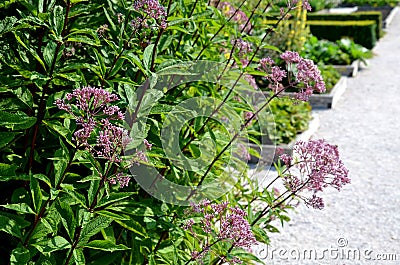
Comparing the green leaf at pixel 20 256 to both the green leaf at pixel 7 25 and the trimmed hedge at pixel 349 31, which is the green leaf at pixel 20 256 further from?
the trimmed hedge at pixel 349 31

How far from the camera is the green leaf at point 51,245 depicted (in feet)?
6.05

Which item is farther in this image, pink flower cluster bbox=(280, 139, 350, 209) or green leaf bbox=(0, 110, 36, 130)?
pink flower cluster bbox=(280, 139, 350, 209)

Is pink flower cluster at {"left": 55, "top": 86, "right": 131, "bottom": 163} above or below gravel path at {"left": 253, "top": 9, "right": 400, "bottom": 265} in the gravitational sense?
above

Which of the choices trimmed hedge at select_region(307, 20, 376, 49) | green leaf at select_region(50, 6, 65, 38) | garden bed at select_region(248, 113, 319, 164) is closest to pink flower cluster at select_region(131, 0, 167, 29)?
green leaf at select_region(50, 6, 65, 38)

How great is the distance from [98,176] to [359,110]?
6672 millimetres

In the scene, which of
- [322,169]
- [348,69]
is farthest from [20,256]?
[348,69]

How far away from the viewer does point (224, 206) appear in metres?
2.21

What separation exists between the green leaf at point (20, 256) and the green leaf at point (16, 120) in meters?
0.41

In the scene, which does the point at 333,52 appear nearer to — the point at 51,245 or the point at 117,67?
the point at 117,67

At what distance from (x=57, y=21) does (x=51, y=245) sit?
0.76 meters

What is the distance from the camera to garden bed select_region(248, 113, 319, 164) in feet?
17.9

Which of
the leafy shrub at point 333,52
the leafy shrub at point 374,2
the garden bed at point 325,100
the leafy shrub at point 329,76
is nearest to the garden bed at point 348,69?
the leafy shrub at point 333,52

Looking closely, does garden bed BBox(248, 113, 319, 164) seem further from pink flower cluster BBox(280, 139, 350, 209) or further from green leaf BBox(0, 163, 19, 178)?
green leaf BBox(0, 163, 19, 178)

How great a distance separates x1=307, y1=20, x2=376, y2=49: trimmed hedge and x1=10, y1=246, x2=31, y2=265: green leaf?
11.3 meters
